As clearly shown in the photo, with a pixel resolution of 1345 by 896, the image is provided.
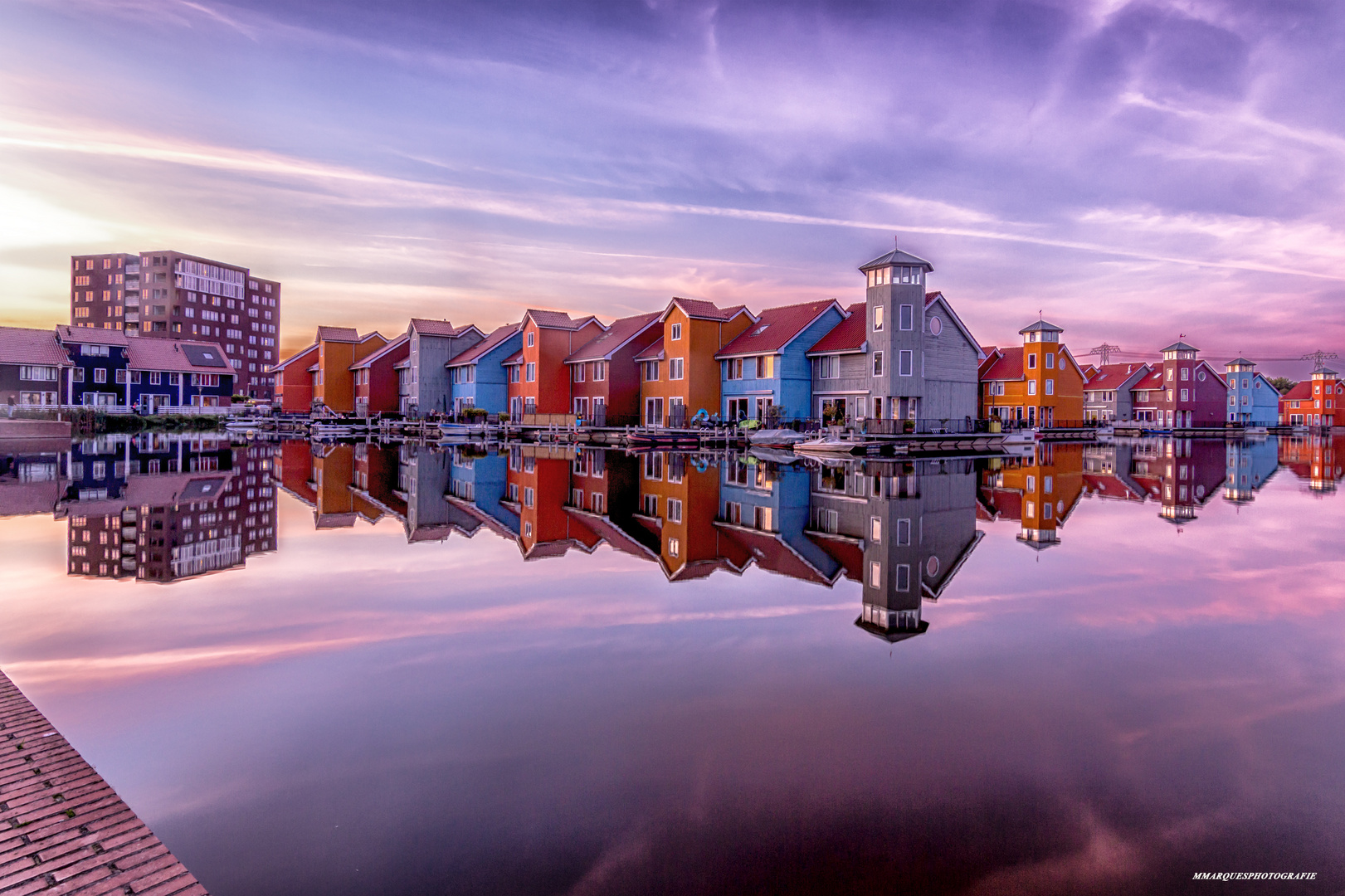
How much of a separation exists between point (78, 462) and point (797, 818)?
3553 cm

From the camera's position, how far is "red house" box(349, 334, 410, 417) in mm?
70188

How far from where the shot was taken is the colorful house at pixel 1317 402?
109438 millimetres

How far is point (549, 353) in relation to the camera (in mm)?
57219

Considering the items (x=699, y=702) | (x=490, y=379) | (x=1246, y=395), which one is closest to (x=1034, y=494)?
(x=699, y=702)

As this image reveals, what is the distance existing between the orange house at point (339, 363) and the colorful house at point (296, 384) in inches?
170

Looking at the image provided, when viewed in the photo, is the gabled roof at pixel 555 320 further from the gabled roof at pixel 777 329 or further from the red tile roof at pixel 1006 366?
the red tile roof at pixel 1006 366

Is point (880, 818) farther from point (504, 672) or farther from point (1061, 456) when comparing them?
point (1061, 456)

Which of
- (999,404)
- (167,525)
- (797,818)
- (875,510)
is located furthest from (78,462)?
(999,404)

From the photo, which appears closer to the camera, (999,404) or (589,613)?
(589,613)

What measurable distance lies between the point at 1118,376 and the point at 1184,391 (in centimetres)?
636

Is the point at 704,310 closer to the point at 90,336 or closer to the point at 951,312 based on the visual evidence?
the point at 951,312

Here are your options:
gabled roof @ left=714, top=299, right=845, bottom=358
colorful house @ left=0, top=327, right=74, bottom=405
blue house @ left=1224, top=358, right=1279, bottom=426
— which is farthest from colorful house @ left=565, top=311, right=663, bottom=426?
blue house @ left=1224, top=358, right=1279, bottom=426

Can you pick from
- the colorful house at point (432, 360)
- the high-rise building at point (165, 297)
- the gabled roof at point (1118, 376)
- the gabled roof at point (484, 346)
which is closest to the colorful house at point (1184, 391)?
the gabled roof at point (1118, 376)

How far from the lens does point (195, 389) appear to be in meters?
77.8
